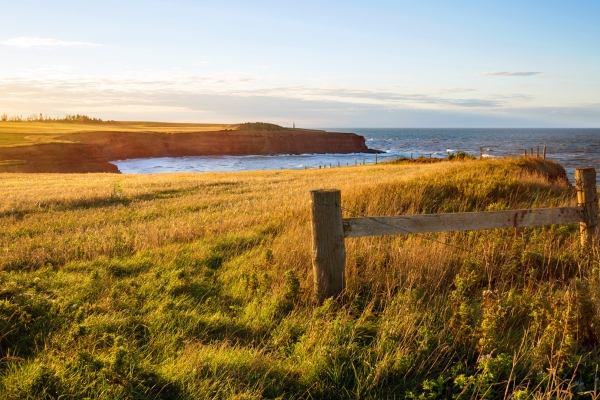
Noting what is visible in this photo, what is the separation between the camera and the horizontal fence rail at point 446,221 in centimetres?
533

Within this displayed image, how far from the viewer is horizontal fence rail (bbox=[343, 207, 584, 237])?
5.33m

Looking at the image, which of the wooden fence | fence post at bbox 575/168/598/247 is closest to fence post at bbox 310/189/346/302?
the wooden fence

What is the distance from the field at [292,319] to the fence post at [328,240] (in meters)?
0.26

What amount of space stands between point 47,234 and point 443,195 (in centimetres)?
931

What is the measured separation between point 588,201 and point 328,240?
413 centimetres

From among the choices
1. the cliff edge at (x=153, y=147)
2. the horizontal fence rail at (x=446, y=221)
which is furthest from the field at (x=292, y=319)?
the cliff edge at (x=153, y=147)

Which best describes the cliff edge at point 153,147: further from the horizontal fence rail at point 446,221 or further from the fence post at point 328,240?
the horizontal fence rail at point 446,221

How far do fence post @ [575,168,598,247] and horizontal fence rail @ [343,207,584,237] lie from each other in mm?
432

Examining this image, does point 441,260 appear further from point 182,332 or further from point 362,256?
point 182,332

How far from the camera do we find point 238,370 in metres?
3.95

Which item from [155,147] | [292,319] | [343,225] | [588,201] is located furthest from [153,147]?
[292,319]

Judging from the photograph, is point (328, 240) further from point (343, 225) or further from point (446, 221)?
point (446, 221)

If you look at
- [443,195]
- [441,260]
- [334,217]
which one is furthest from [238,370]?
[443,195]

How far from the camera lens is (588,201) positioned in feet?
22.0
